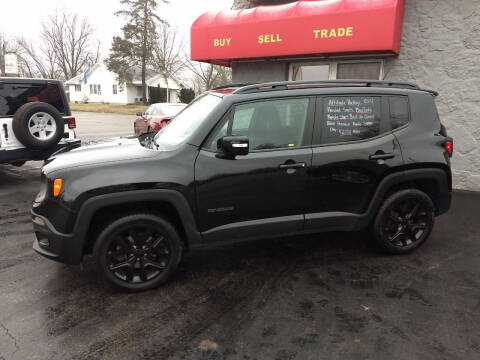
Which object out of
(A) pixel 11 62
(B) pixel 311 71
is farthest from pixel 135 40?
(B) pixel 311 71

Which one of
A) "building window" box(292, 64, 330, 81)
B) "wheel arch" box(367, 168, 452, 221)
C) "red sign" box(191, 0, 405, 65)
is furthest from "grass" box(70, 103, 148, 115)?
"wheel arch" box(367, 168, 452, 221)

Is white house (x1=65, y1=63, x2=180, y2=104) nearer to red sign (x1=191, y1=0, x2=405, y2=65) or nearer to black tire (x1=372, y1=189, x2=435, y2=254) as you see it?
red sign (x1=191, y1=0, x2=405, y2=65)

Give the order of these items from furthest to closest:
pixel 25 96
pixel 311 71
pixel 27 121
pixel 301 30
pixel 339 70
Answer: pixel 311 71 → pixel 339 70 → pixel 301 30 → pixel 25 96 → pixel 27 121

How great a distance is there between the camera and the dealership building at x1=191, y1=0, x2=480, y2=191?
6503mm

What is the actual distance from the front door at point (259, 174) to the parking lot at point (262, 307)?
556 mm

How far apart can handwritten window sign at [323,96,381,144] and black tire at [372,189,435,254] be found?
2.57 ft

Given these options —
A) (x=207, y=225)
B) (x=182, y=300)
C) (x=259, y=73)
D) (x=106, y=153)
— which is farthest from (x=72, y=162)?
(x=259, y=73)

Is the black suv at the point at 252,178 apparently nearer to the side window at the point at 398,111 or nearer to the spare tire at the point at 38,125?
the side window at the point at 398,111

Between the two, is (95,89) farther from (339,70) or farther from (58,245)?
(58,245)

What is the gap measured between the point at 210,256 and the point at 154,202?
1.12m

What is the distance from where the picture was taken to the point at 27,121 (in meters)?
6.28

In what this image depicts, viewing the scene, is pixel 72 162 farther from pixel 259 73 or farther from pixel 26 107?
pixel 259 73

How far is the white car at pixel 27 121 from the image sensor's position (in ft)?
20.6

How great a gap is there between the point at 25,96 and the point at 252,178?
18.0 ft
